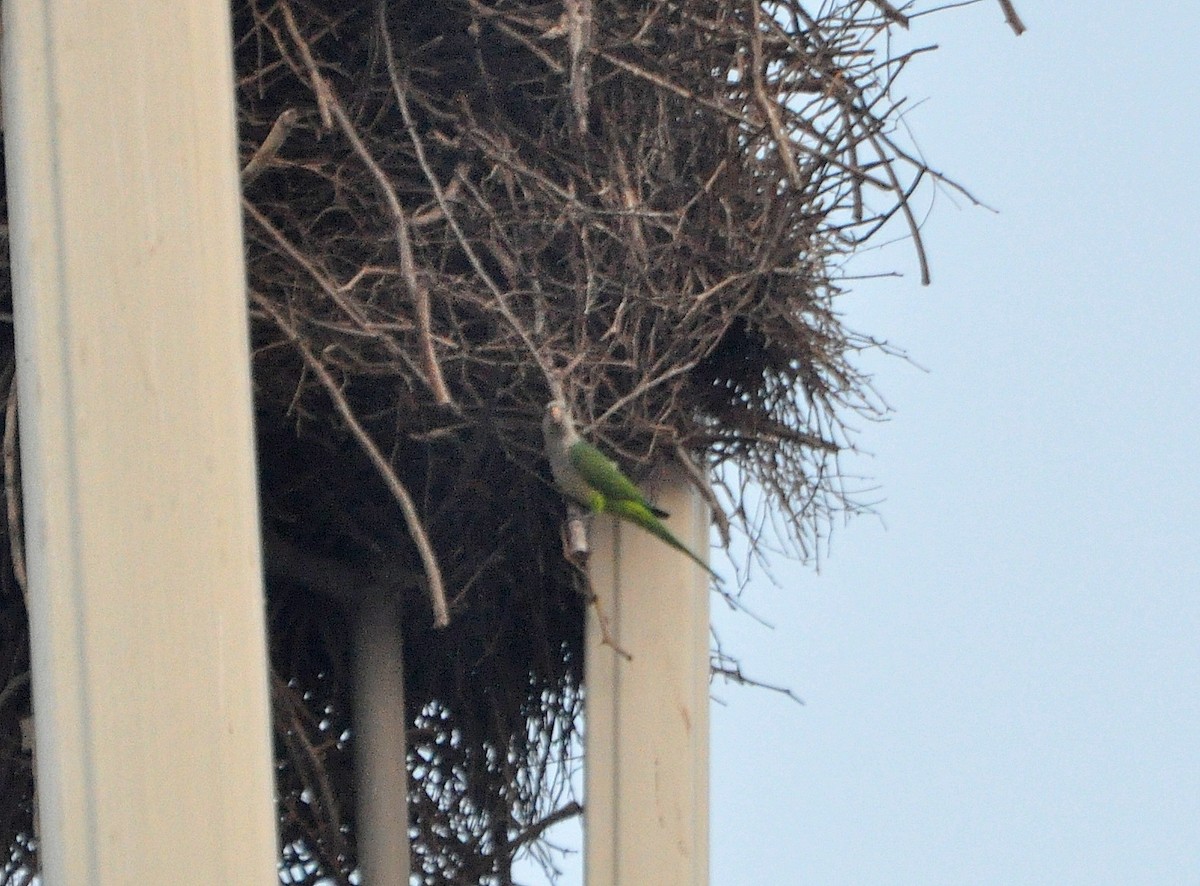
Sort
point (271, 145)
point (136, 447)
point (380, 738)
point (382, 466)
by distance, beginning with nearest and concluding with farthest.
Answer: point (136, 447), point (382, 466), point (271, 145), point (380, 738)

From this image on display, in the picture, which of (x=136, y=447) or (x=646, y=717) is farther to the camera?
(x=646, y=717)

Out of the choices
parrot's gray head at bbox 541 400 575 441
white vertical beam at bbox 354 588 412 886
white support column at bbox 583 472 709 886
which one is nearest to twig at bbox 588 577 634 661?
white support column at bbox 583 472 709 886

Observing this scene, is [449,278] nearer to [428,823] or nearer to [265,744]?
[428,823]

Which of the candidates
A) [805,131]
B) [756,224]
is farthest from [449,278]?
[805,131]

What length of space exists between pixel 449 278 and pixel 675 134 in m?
0.41

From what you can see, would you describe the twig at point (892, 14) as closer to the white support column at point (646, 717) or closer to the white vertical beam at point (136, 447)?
the white support column at point (646, 717)

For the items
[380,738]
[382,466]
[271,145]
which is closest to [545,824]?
[380,738]

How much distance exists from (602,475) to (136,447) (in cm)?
61

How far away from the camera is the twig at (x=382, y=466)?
125 centimetres

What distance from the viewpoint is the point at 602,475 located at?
61.2 inches

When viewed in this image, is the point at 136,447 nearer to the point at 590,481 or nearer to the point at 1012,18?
the point at 590,481

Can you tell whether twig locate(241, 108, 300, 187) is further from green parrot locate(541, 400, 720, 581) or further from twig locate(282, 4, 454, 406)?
green parrot locate(541, 400, 720, 581)

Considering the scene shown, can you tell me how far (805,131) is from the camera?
6.70 ft

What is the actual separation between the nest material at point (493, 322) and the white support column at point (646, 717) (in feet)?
0.23
